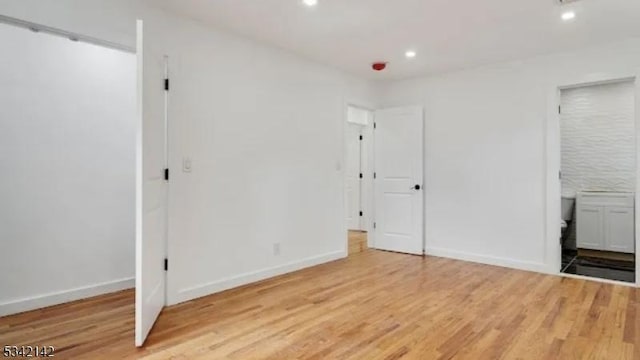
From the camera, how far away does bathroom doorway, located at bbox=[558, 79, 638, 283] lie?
5227 millimetres

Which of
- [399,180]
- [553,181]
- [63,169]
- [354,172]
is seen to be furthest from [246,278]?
[354,172]

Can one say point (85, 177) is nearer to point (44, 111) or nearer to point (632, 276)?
point (44, 111)

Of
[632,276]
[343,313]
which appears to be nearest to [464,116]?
[632,276]

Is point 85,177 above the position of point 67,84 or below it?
below

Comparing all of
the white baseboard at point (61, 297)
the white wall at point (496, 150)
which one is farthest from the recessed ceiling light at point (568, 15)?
the white baseboard at point (61, 297)

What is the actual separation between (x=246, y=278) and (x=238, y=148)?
1.32 m

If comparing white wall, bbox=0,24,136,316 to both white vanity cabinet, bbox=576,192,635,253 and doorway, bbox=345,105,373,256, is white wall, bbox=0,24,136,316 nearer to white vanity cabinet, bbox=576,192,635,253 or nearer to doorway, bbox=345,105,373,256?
doorway, bbox=345,105,373,256

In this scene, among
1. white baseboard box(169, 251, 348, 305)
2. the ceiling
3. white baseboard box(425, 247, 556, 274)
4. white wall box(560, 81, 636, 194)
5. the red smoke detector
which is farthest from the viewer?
white wall box(560, 81, 636, 194)

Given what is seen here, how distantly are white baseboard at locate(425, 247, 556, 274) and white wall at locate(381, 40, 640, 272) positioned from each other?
0.01 m

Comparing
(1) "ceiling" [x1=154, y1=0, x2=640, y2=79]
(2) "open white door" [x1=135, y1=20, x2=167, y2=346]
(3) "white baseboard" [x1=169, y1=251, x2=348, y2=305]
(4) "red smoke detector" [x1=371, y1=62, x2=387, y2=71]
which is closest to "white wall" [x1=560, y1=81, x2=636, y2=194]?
(1) "ceiling" [x1=154, y1=0, x2=640, y2=79]

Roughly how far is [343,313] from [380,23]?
2576 millimetres

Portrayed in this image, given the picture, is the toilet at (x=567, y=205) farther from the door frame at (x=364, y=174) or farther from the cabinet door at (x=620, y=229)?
the door frame at (x=364, y=174)

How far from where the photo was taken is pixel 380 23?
3453 mm

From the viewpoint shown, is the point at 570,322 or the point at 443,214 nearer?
the point at 570,322
